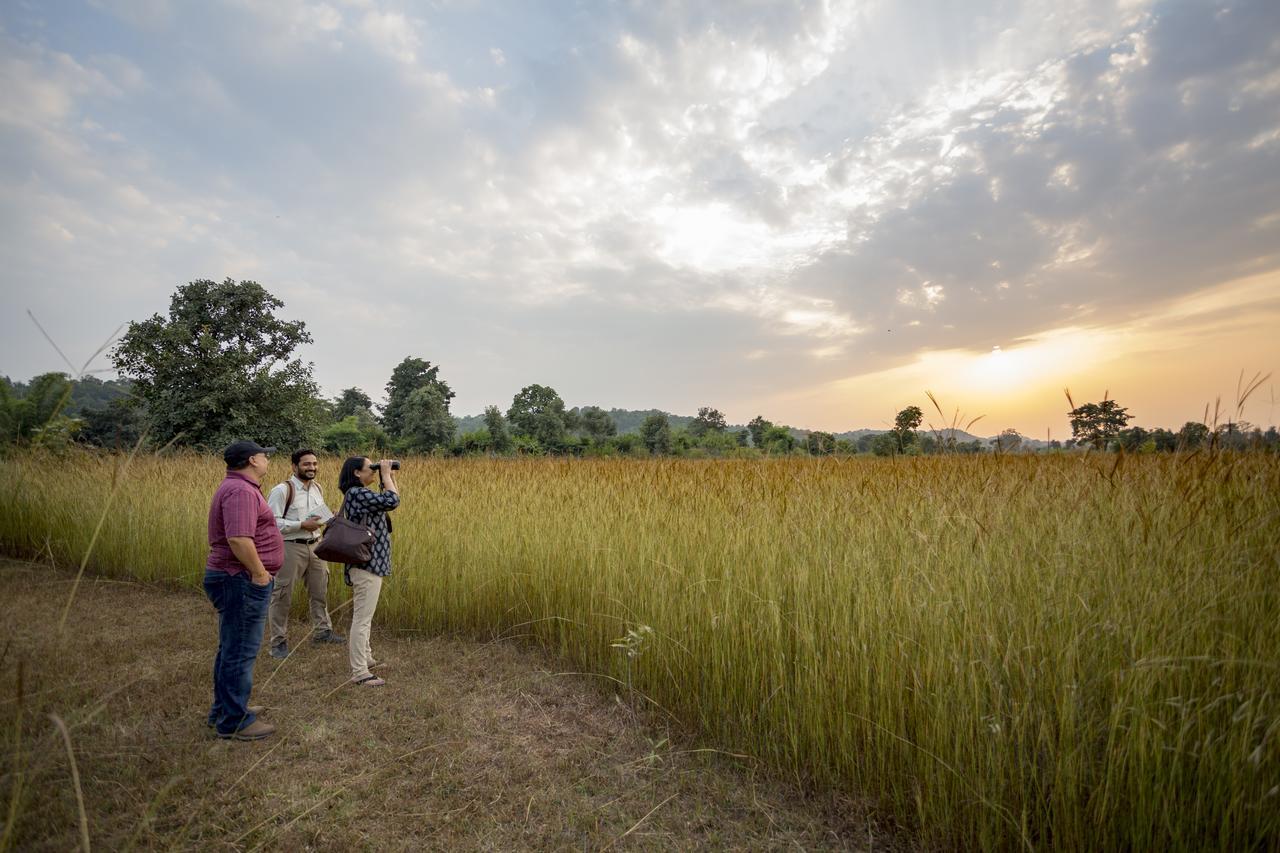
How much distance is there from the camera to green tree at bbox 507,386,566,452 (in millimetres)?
54438

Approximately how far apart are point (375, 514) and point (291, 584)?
5.50ft

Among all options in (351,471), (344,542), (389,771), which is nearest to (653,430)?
(351,471)

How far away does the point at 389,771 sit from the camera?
135 inches

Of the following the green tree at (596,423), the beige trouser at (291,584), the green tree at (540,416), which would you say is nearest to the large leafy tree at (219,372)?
the beige trouser at (291,584)

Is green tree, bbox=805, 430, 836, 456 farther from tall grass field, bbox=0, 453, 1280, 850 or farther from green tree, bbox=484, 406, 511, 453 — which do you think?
green tree, bbox=484, 406, 511, 453

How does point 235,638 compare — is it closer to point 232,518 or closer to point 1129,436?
point 232,518

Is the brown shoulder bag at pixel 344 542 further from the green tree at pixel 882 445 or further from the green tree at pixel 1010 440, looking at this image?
the green tree at pixel 882 445

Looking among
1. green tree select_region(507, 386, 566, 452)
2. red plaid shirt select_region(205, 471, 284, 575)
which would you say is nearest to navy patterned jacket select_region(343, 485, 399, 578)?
red plaid shirt select_region(205, 471, 284, 575)

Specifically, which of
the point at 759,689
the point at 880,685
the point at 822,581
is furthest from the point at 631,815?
the point at 822,581

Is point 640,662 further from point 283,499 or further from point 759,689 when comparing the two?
point 283,499

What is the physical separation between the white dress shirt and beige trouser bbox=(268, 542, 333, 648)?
0.17 m

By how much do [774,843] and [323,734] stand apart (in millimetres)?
3049

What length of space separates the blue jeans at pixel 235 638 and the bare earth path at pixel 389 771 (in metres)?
0.18

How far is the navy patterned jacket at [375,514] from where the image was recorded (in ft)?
14.7
